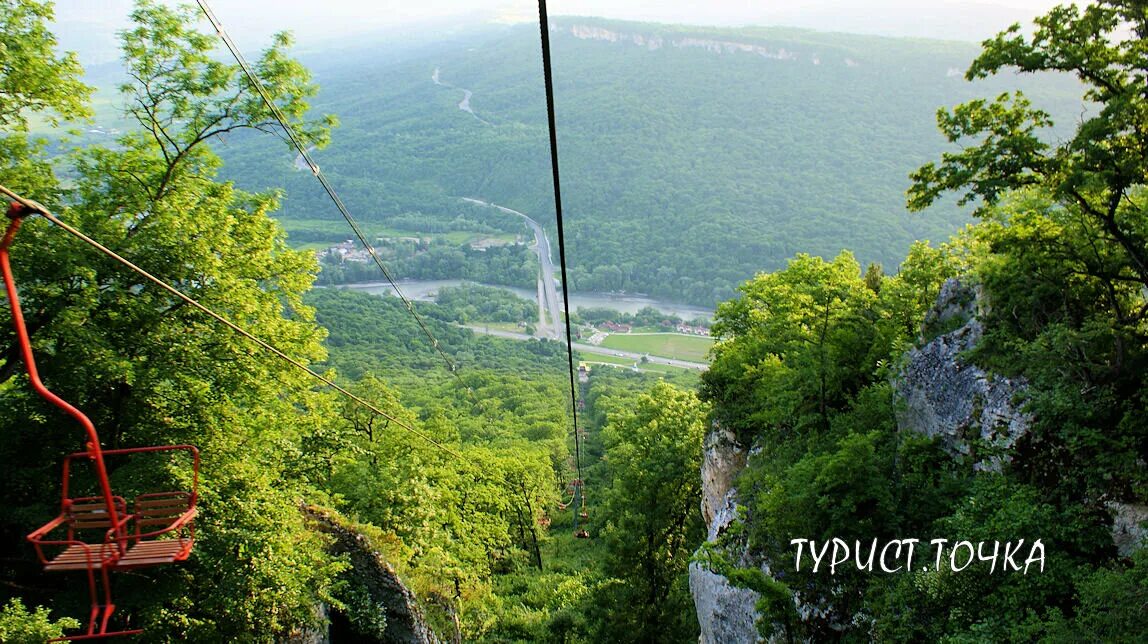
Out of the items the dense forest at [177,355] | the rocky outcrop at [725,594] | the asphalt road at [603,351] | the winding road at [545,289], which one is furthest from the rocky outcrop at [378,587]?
the winding road at [545,289]

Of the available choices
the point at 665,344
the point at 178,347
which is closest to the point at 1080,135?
the point at 178,347

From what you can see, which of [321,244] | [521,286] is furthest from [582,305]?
[321,244]

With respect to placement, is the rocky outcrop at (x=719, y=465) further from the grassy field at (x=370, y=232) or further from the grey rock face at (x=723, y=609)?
the grassy field at (x=370, y=232)

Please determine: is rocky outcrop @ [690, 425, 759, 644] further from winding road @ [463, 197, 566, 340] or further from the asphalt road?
winding road @ [463, 197, 566, 340]

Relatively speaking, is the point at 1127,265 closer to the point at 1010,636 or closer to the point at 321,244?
the point at 1010,636

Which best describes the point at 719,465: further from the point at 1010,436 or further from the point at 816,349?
the point at 1010,436

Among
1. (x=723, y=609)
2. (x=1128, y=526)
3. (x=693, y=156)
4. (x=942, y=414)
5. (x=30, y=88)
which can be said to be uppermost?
(x=30, y=88)

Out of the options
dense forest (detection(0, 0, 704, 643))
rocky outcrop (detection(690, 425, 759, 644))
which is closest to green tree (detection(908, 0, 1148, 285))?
rocky outcrop (detection(690, 425, 759, 644))
